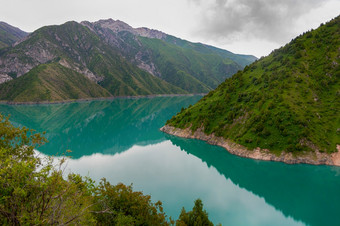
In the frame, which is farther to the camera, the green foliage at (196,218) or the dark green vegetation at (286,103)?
the dark green vegetation at (286,103)

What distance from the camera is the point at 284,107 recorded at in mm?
91375

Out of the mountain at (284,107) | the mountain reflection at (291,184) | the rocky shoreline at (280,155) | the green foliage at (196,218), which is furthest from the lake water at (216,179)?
the green foliage at (196,218)

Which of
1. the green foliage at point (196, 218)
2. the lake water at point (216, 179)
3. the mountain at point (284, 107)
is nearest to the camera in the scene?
the green foliage at point (196, 218)

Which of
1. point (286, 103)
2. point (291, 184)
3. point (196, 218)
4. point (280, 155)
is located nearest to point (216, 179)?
point (291, 184)

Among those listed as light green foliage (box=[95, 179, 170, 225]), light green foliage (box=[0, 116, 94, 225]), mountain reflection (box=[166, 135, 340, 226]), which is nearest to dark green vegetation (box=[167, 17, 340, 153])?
mountain reflection (box=[166, 135, 340, 226])

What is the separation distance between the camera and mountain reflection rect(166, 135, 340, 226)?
1943 inches

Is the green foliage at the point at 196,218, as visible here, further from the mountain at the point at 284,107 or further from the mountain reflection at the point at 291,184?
the mountain at the point at 284,107

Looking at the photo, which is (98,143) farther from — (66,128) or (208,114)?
(208,114)

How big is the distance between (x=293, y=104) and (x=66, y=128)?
143 m

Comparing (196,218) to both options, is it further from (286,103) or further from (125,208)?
(286,103)

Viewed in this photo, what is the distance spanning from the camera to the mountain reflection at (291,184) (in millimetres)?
49344

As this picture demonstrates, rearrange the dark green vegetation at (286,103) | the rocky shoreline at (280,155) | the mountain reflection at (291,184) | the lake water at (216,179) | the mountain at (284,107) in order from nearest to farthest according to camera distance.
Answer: the lake water at (216,179) < the mountain reflection at (291,184) < the rocky shoreline at (280,155) < the mountain at (284,107) < the dark green vegetation at (286,103)

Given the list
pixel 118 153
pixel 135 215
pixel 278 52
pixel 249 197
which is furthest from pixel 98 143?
pixel 278 52

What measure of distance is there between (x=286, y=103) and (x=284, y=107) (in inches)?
102
